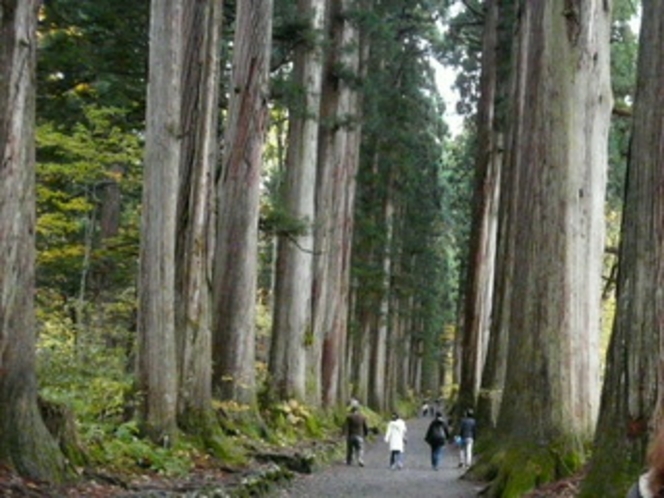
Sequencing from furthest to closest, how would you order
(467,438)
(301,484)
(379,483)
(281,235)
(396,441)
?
(467,438) → (396,441) → (281,235) → (379,483) → (301,484)

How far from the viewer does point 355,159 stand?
26312mm

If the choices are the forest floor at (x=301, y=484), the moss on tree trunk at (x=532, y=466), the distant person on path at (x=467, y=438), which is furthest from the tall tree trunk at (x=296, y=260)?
the moss on tree trunk at (x=532, y=466)

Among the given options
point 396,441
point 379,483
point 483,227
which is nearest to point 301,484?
point 379,483

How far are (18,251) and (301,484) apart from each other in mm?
7407

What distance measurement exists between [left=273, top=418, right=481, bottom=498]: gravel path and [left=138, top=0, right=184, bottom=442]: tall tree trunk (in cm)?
219

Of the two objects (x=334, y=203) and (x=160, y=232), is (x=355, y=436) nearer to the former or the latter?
(x=334, y=203)

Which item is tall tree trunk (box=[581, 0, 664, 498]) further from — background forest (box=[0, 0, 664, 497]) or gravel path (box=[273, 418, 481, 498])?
gravel path (box=[273, 418, 481, 498])

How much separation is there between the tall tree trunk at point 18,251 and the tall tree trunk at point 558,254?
5.58 meters

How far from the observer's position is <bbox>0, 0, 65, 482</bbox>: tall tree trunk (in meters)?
7.62

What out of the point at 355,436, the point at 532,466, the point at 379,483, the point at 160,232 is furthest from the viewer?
the point at 355,436

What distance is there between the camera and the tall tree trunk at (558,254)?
1118 centimetres

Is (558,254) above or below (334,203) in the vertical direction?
below

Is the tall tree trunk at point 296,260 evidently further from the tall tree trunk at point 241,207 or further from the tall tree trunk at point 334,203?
the tall tree trunk at point 241,207

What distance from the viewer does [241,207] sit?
16.1 meters
